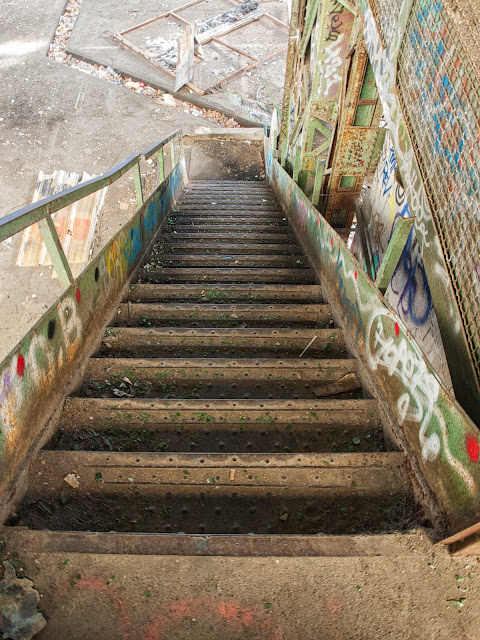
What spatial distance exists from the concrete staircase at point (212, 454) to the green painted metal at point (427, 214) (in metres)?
0.57

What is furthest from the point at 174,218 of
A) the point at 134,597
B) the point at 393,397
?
the point at 134,597

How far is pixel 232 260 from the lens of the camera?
5512 mm

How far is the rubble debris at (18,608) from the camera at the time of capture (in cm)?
175

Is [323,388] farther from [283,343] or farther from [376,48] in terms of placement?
[376,48]

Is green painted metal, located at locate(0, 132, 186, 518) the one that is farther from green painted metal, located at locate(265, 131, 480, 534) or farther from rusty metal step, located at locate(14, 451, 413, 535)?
green painted metal, located at locate(265, 131, 480, 534)

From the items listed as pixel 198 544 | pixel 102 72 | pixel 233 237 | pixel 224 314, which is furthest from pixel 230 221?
pixel 102 72

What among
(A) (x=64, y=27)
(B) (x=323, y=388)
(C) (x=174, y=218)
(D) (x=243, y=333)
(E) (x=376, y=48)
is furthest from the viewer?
(A) (x=64, y=27)

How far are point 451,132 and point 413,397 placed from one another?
169 cm

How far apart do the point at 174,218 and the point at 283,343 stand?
14.5 feet

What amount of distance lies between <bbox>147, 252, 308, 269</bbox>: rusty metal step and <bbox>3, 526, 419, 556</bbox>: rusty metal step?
367cm

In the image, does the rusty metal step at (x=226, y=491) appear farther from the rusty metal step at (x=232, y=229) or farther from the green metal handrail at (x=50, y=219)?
the rusty metal step at (x=232, y=229)

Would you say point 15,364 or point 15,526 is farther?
point 15,364

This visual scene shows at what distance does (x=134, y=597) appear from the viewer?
190 cm

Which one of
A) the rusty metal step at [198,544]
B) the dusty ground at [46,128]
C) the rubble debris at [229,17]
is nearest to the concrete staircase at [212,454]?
the rusty metal step at [198,544]
